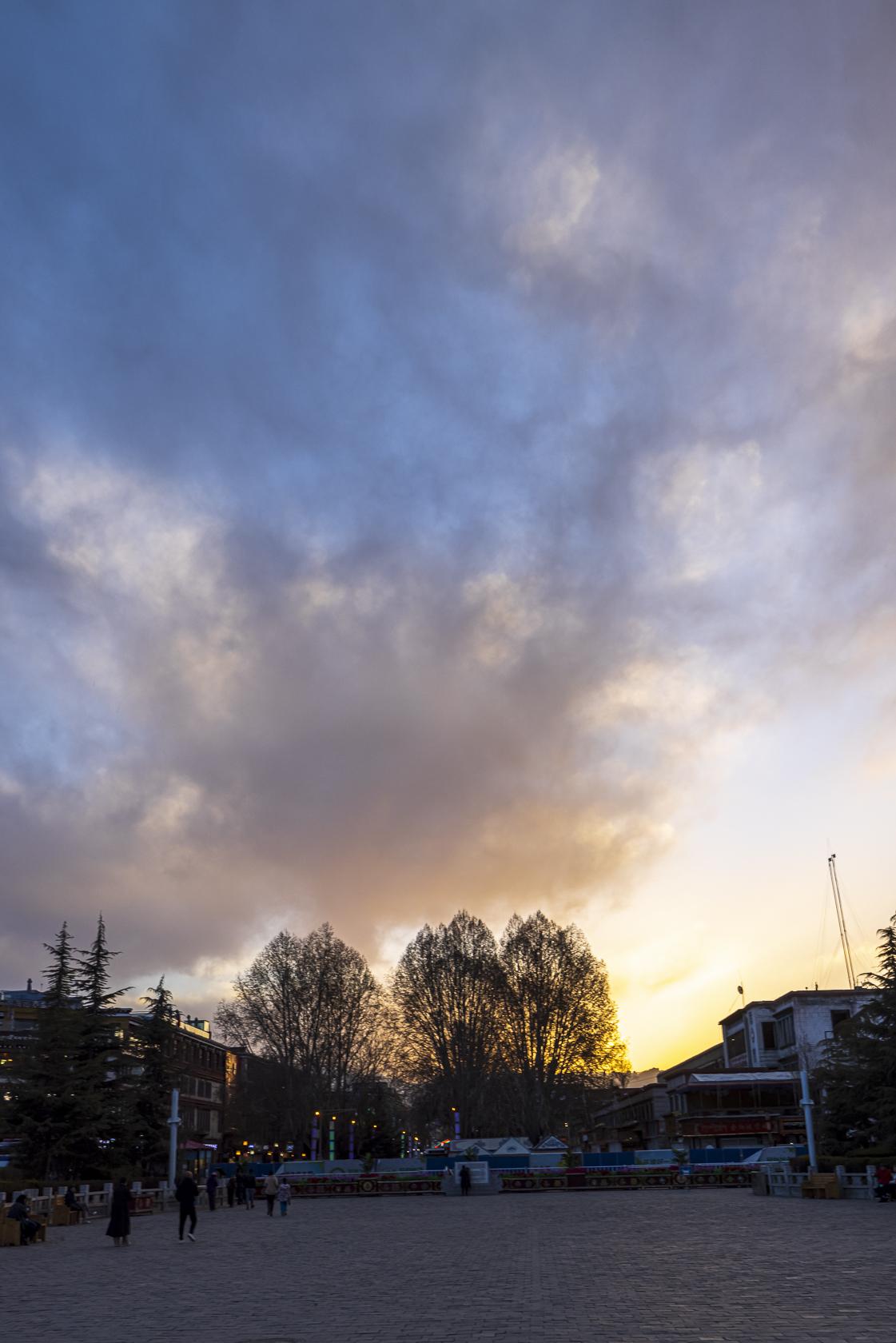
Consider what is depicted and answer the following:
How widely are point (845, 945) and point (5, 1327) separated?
335ft

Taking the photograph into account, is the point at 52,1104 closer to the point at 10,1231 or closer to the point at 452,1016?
the point at 10,1231

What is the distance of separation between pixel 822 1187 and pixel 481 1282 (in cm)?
2576

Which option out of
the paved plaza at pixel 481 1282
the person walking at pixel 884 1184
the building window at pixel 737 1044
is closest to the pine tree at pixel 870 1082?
the person walking at pixel 884 1184

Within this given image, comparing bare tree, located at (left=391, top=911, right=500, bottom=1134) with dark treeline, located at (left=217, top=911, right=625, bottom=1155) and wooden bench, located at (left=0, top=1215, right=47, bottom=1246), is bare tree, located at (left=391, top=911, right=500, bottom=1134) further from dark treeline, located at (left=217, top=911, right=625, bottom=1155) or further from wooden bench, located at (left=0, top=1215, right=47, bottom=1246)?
wooden bench, located at (left=0, top=1215, right=47, bottom=1246)

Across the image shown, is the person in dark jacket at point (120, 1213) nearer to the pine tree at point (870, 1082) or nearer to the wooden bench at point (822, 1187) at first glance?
the wooden bench at point (822, 1187)

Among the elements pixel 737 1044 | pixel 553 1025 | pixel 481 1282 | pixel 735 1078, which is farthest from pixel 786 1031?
pixel 481 1282

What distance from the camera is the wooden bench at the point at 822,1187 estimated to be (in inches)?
1468

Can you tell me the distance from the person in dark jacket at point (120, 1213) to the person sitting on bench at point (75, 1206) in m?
12.7

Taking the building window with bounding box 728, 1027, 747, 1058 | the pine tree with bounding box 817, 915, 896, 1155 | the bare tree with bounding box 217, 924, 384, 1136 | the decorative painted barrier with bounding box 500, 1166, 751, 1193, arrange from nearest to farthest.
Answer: the pine tree with bounding box 817, 915, 896, 1155 < the decorative painted barrier with bounding box 500, 1166, 751, 1193 < the bare tree with bounding box 217, 924, 384, 1136 < the building window with bounding box 728, 1027, 747, 1058

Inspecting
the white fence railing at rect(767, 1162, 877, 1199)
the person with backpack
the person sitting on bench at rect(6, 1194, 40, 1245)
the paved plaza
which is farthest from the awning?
the person with backpack

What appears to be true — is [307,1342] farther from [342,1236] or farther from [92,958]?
[92,958]

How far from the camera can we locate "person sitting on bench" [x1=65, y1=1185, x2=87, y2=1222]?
122 feet

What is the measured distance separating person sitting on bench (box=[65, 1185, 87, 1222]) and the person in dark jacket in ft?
41.6

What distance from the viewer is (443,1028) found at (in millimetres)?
70438
